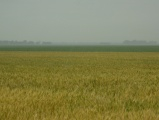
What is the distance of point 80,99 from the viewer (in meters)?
7.21

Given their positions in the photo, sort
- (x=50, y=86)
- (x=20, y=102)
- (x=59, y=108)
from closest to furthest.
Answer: (x=59, y=108) → (x=20, y=102) → (x=50, y=86)

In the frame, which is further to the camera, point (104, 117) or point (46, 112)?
point (46, 112)

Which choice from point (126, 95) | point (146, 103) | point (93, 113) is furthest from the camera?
point (126, 95)

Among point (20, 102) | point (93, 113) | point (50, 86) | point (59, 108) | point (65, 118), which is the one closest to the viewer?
point (65, 118)

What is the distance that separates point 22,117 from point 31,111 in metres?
0.50

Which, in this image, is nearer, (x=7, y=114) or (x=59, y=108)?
(x=7, y=114)

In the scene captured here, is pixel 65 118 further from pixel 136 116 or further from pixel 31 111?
pixel 136 116

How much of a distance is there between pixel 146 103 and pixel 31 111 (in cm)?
297

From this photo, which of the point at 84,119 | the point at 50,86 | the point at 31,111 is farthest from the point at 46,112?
the point at 50,86

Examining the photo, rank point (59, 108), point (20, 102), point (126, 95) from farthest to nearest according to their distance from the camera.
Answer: point (126, 95) → point (20, 102) → point (59, 108)

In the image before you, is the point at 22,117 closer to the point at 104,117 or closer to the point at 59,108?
the point at 59,108

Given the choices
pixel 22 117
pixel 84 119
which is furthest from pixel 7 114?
pixel 84 119

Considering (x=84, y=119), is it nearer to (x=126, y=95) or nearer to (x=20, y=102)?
(x=20, y=102)

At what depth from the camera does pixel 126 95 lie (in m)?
7.88
